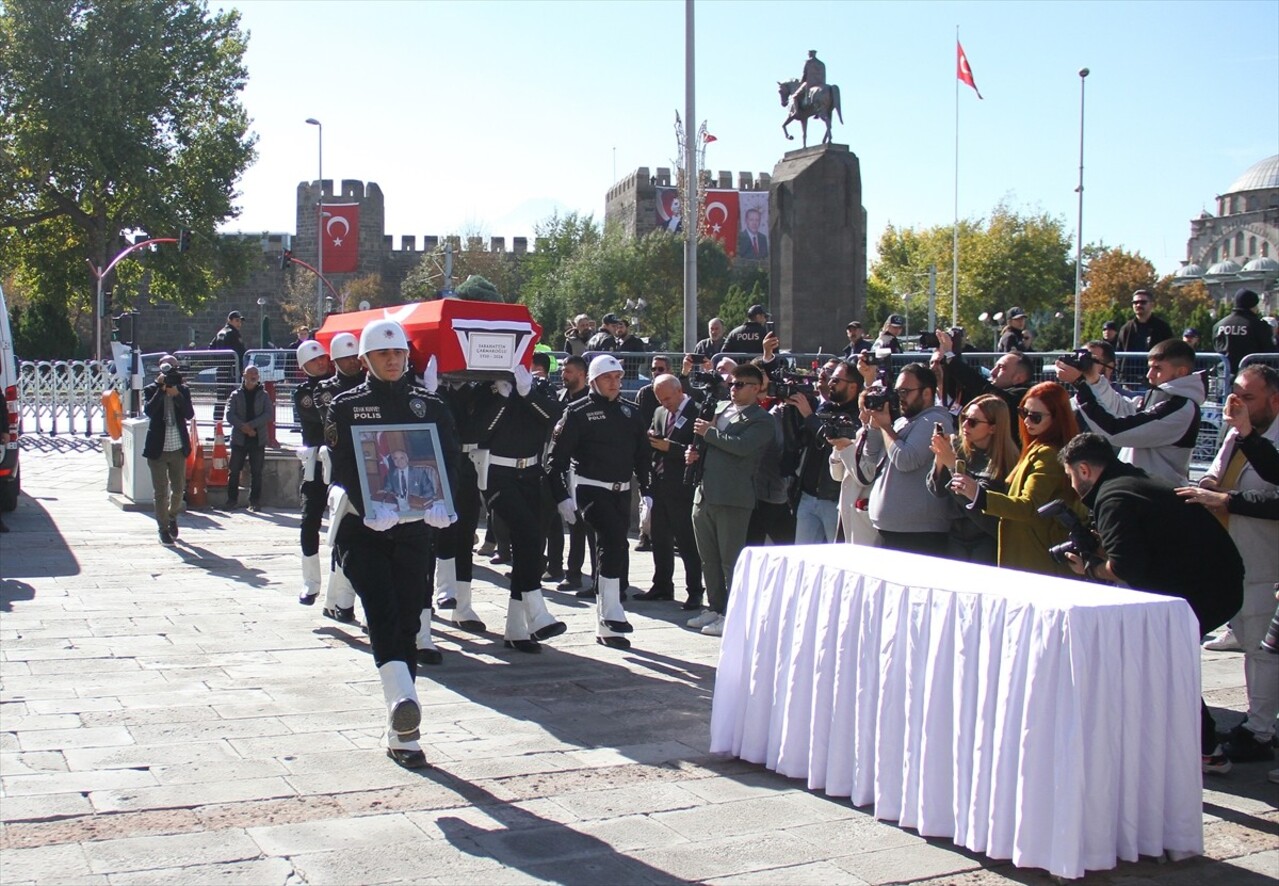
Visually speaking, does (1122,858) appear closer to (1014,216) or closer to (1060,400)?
(1060,400)

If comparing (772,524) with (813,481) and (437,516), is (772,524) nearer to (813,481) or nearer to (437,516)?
(813,481)

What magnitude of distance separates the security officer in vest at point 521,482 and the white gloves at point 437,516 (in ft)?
7.77

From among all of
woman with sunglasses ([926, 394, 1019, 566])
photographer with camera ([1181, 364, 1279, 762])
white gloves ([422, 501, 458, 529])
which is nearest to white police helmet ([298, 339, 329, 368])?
white gloves ([422, 501, 458, 529])

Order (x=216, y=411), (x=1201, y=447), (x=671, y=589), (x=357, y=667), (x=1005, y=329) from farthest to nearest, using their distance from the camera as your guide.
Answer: (x=216, y=411) < (x=1005, y=329) < (x=1201, y=447) < (x=671, y=589) < (x=357, y=667)

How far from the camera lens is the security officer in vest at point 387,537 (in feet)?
20.1

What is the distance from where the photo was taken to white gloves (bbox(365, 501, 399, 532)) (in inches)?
239

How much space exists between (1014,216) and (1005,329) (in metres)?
55.8

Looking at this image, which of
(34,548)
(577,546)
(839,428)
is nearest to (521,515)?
(839,428)

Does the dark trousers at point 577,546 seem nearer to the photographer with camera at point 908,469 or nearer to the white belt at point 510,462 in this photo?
the white belt at point 510,462

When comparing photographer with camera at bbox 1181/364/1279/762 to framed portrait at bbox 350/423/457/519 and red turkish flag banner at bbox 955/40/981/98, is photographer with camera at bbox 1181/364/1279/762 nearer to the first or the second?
framed portrait at bbox 350/423/457/519

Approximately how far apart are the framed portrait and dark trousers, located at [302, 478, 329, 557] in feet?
11.7

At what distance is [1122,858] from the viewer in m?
4.86

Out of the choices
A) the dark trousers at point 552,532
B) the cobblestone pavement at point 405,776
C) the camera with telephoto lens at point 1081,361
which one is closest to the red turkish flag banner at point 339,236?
the dark trousers at point 552,532

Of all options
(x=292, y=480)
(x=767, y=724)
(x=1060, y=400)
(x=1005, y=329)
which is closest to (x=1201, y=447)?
(x=1005, y=329)
